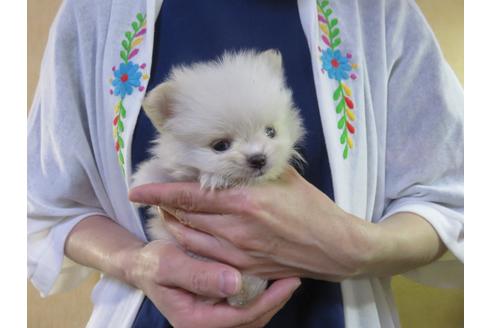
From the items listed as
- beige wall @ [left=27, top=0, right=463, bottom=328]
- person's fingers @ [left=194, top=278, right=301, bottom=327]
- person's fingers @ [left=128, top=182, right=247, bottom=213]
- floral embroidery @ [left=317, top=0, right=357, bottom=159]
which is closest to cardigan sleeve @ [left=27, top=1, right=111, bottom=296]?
beige wall @ [left=27, top=0, right=463, bottom=328]

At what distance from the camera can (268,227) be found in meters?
0.46

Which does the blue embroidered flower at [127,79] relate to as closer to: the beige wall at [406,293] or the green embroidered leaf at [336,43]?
the beige wall at [406,293]

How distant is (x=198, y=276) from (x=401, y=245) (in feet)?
0.90

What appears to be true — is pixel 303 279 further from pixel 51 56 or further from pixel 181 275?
pixel 51 56

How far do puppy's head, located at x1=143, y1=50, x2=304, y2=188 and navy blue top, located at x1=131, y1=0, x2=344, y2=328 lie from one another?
5 cm

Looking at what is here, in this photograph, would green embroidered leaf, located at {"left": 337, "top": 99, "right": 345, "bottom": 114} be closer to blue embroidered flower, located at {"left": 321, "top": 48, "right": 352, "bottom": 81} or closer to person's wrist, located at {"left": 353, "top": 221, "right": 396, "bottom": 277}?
blue embroidered flower, located at {"left": 321, "top": 48, "right": 352, "bottom": 81}

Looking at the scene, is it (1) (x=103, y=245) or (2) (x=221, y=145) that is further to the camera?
(1) (x=103, y=245)

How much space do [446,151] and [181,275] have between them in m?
0.41

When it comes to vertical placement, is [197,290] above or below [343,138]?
below

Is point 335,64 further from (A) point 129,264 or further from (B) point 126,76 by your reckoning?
(A) point 129,264

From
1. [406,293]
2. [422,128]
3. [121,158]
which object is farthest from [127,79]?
[406,293]

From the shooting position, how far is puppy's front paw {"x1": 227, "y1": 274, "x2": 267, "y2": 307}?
0.48 m

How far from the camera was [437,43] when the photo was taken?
0.58 meters

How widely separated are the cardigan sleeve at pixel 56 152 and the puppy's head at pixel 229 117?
0.16 m
